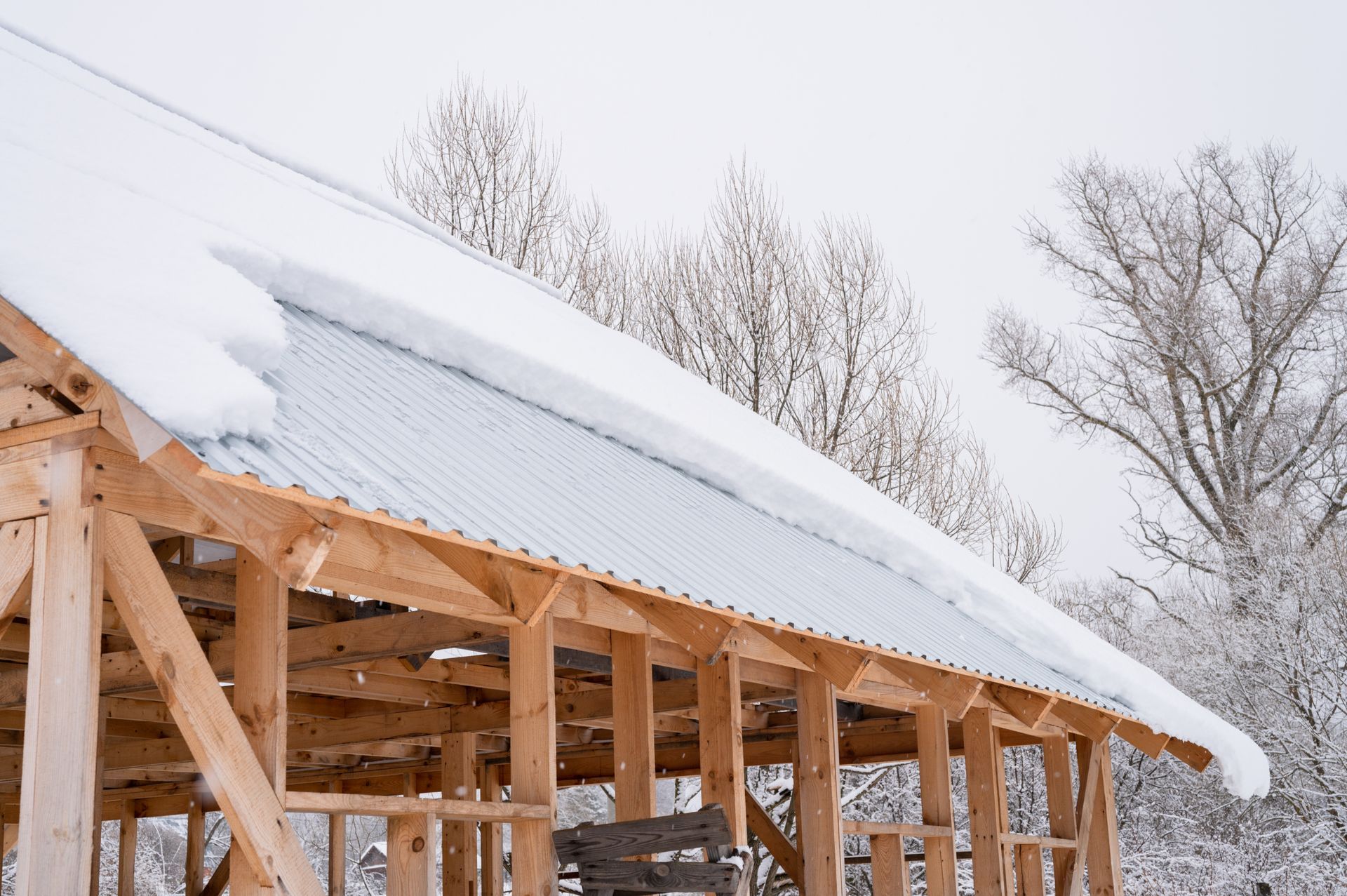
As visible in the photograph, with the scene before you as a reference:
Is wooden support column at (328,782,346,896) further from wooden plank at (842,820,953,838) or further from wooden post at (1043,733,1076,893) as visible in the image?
wooden post at (1043,733,1076,893)

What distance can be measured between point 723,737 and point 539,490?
2.27m

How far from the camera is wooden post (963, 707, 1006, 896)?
868 centimetres

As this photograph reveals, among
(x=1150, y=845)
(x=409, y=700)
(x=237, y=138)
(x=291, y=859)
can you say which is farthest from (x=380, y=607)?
(x=1150, y=845)

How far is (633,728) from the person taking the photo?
18.6 feet

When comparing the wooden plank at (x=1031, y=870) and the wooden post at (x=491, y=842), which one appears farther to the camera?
the wooden plank at (x=1031, y=870)

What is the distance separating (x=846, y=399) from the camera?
883 inches

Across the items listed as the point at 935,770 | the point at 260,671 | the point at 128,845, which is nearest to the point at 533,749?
the point at 260,671

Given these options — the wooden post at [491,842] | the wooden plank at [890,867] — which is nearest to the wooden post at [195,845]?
the wooden post at [491,842]

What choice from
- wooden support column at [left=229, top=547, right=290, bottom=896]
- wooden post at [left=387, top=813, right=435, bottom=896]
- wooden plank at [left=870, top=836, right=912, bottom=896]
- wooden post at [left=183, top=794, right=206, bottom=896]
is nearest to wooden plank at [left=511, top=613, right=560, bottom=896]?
wooden post at [left=387, top=813, right=435, bottom=896]

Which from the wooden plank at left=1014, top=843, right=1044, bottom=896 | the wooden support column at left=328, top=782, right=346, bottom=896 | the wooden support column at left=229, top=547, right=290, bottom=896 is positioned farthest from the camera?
the wooden support column at left=328, top=782, right=346, bottom=896

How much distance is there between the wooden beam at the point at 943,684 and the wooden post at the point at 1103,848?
445 centimetres

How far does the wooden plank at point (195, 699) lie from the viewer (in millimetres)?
3217

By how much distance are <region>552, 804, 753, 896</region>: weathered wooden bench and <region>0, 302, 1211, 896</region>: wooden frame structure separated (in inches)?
5.3

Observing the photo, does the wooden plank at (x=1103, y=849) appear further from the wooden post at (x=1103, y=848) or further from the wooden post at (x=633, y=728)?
the wooden post at (x=633, y=728)
